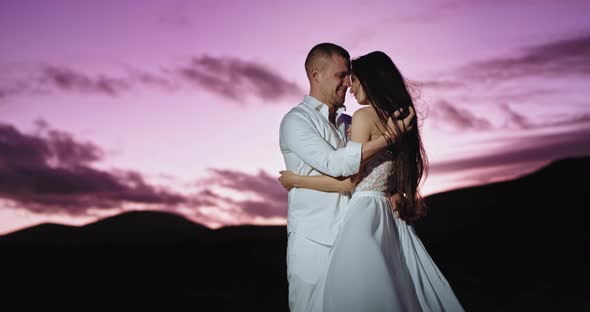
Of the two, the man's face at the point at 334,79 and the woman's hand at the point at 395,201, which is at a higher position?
the man's face at the point at 334,79

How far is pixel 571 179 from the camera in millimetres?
23609

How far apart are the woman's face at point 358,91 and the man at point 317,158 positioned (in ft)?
0.66

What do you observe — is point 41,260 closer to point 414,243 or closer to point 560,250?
point 560,250

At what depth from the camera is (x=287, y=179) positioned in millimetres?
4164

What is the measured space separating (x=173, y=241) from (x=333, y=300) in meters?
17.2

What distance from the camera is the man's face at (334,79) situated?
4258 millimetres

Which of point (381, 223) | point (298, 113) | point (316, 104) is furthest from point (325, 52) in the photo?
point (381, 223)

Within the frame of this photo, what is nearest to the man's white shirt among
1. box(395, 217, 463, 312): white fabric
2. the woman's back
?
the woman's back

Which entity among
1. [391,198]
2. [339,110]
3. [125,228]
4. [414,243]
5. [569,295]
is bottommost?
[569,295]

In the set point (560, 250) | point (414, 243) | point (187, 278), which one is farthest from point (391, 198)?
point (560, 250)

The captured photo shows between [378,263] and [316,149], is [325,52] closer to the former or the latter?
[316,149]

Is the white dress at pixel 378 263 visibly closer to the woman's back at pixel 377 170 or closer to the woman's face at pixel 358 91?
the woman's back at pixel 377 170

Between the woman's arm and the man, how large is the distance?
8 cm

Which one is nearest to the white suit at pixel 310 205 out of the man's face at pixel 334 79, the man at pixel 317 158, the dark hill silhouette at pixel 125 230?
the man at pixel 317 158
